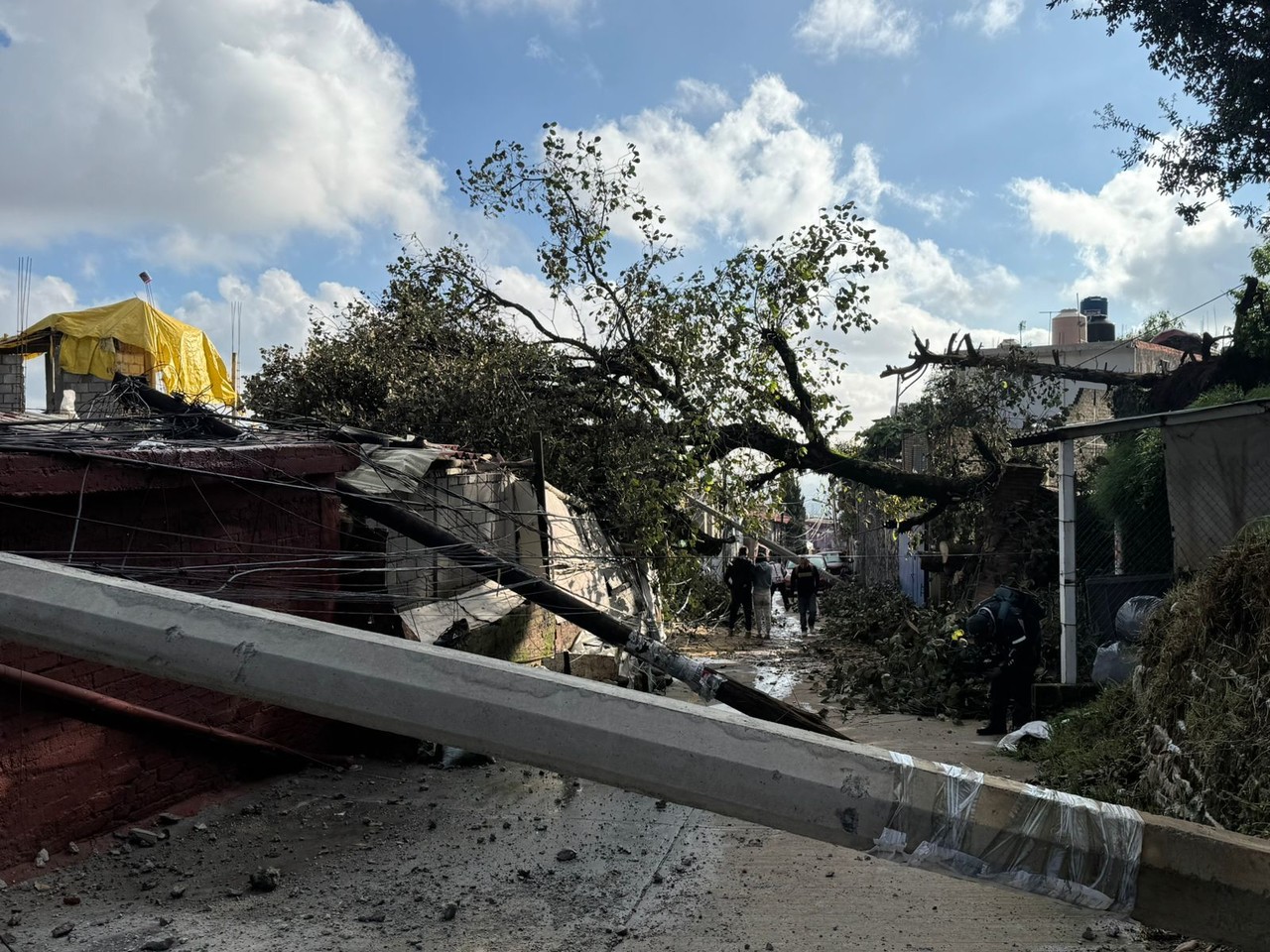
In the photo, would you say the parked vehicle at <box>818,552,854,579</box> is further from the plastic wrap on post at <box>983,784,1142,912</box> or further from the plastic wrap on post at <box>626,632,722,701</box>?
the plastic wrap on post at <box>983,784,1142,912</box>

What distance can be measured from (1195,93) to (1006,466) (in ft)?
18.0

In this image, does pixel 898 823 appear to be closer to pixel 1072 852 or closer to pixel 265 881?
pixel 1072 852

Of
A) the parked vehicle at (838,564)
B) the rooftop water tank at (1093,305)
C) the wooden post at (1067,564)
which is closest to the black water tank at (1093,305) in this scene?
the rooftop water tank at (1093,305)

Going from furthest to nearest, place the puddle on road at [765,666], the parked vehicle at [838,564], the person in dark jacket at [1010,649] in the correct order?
the parked vehicle at [838,564]
the puddle on road at [765,666]
the person in dark jacket at [1010,649]

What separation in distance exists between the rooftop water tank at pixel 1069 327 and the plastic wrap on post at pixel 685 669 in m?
34.7

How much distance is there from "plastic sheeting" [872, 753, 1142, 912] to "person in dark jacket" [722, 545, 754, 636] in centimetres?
1405

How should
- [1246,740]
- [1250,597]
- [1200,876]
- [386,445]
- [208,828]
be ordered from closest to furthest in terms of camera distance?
[1200,876] → [1246,740] → [1250,597] → [208,828] → [386,445]

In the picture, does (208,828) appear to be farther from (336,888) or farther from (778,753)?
(778,753)

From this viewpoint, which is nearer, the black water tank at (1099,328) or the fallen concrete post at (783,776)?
the fallen concrete post at (783,776)

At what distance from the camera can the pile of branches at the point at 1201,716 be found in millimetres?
4617

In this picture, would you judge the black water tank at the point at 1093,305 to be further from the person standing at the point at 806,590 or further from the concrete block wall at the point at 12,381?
the concrete block wall at the point at 12,381

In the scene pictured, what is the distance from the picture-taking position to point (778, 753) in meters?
2.48

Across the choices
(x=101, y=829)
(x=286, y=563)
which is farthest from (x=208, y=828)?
(x=286, y=563)

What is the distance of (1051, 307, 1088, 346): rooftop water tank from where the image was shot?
36.7m
